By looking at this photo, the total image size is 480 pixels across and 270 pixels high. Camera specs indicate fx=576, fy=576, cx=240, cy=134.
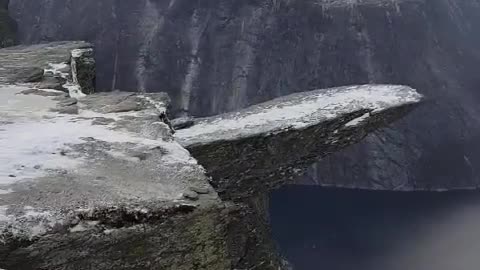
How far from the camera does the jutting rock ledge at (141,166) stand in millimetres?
3525

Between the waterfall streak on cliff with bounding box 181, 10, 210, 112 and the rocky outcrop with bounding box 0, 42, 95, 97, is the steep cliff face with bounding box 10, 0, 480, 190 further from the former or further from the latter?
the rocky outcrop with bounding box 0, 42, 95, 97

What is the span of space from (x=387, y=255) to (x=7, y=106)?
15521 millimetres

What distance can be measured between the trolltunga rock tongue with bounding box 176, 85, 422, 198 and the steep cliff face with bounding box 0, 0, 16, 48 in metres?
22.1

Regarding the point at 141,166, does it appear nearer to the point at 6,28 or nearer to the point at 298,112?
the point at 298,112

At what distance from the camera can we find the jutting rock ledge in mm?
3525

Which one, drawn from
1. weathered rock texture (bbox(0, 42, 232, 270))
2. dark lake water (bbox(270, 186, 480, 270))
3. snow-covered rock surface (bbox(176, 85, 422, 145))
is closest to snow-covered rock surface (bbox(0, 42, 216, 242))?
weathered rock texture (bbox(0, 42, 232, 270))

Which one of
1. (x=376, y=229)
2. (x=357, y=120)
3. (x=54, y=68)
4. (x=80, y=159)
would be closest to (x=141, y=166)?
(x=80, y=159)

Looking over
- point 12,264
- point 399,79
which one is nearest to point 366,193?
point 399,79

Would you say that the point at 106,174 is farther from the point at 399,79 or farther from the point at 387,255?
the point at 399,79

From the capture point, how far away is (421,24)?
2862cm

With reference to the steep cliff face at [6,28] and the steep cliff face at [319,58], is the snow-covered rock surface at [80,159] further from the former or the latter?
the steep cliff face at [6,28]

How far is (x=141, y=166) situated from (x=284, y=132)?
10.2 feet

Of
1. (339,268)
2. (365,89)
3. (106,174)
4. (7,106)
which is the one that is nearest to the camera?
(106,174)

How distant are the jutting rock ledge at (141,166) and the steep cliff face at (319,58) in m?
20.0
